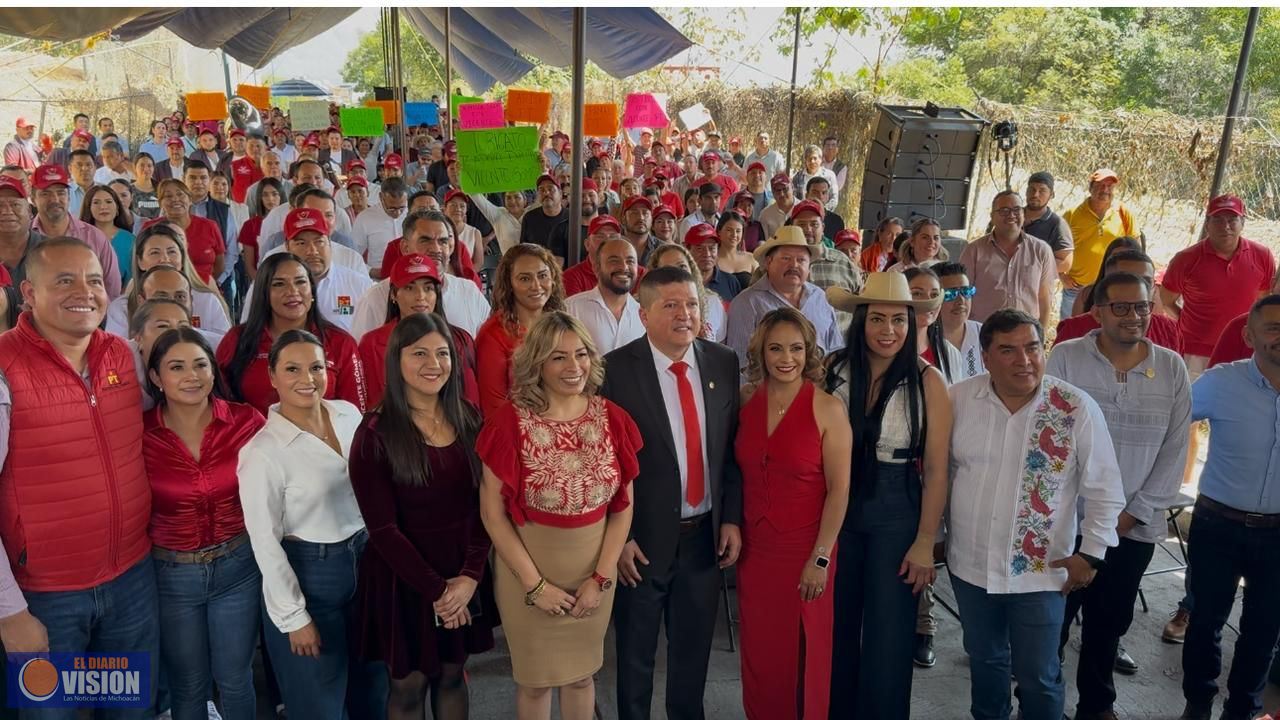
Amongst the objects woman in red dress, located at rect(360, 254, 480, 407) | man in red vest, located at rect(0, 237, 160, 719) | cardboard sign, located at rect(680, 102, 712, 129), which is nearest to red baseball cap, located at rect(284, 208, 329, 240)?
woman in red dress, located at rect(360, 254, 480, 407)

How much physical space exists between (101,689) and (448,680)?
113 centimetres

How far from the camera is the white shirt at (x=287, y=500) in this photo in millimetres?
2770

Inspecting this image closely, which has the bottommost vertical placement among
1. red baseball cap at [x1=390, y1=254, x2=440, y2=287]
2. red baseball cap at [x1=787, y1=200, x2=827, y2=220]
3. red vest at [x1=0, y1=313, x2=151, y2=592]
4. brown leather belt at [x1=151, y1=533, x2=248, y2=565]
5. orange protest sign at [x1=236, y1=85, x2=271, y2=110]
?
brown leather belt at [x1=151, y1=533, x2=248, y2=565]

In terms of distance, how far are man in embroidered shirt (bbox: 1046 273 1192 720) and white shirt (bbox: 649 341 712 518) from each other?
5.18ft

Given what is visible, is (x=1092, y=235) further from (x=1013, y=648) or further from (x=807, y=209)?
(x=1013, y=648)

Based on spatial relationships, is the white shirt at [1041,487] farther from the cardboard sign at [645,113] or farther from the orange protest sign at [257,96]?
the orange protest sign at [257,96]

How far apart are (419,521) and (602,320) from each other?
1.98 meters

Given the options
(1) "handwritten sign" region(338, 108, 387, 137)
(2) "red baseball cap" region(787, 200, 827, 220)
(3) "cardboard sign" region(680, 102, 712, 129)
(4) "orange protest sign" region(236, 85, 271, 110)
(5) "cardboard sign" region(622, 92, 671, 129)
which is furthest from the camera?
(4) "orange protest sign" region(236, 85, 271, 110)

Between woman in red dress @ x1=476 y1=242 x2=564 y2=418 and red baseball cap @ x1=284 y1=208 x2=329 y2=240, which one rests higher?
red baseball cap @ x1=284 y1=208 x2=329 y2=240

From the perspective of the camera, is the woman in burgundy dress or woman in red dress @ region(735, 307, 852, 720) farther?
woman in red dress @ region(735, 307, 852, 720)

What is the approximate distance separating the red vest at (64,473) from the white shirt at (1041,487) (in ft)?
9.66

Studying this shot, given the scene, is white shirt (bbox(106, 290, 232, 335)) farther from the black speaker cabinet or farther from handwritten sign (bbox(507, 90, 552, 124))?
the black speaker cabinet

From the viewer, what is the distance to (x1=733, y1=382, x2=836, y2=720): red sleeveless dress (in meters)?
3.16

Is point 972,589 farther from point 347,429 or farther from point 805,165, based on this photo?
point 805,165
